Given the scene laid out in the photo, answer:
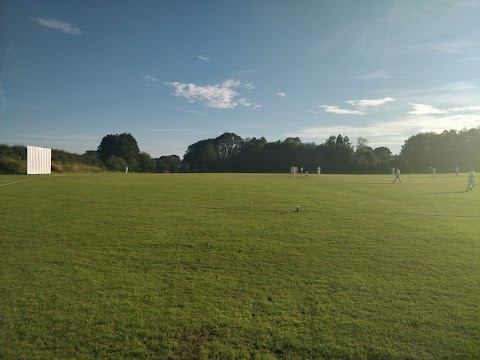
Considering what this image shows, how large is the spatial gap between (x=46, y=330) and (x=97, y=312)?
0.75 m

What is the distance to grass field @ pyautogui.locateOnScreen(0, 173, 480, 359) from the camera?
4.95 m

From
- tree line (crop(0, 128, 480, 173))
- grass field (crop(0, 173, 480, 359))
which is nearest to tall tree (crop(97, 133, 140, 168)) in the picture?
tree line (crop(0, 128, 480, 173))

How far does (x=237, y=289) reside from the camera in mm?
6785

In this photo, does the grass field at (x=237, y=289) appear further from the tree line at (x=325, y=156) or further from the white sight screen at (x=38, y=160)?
the tree line at (x=325, y=156)

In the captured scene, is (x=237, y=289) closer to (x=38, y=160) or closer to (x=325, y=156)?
(x=38, y=160)

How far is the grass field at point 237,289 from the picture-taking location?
16.3 feet

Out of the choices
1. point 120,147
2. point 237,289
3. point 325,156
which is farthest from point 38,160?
point 325,156

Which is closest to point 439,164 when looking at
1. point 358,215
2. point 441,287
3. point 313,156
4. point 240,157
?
point 313,156

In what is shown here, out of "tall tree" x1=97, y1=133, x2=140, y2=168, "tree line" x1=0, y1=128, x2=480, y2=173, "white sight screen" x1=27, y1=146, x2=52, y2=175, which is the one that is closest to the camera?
"white sight screen" x1=27, y1=146, x2=52, y2=175

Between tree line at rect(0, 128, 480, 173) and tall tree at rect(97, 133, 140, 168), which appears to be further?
tall tree at rect(97, 133, 140, 168)

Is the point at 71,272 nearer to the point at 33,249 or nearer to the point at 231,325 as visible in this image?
the point at 33,249

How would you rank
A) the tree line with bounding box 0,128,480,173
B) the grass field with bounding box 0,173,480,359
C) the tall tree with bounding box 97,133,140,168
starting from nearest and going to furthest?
the grass field with bounding box 0,173,480,359 < the tree line with bounding box 0,128,480,173 < the tall tree with bounding box 97,133,140,168

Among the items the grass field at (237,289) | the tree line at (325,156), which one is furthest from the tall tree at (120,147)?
the grass field at (237,289)

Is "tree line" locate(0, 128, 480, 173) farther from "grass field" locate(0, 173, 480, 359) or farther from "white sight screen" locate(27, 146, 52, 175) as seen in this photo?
"grass field" locate(0, 173, 480, 359)
